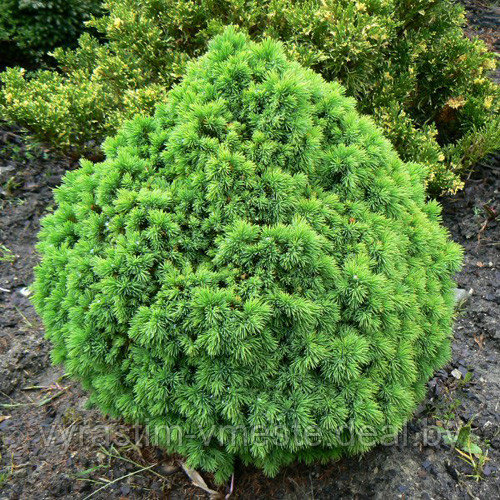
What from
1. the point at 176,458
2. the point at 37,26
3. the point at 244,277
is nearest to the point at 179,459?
the point at 176,458

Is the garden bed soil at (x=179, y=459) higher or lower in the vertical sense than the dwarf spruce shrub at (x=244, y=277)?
lower

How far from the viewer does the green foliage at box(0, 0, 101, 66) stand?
4.93 meters

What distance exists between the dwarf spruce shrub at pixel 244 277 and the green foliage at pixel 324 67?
3.84ft

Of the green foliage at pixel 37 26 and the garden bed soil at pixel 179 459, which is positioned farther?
the green foliage at pixel 37 26

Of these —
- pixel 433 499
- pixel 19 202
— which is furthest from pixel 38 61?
pixel 433 499

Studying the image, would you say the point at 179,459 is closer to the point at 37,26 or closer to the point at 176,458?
the point at 176,458

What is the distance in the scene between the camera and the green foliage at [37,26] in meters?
4.93

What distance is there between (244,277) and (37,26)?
179 inches

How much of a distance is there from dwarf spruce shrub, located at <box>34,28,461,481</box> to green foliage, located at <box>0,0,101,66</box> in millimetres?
3638

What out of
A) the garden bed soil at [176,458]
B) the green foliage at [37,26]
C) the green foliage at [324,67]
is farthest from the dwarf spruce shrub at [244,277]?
the green foliage at [37,26]

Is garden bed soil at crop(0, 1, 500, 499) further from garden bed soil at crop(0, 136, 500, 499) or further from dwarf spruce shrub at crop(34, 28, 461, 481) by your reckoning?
dwarf spruce shrub at crop(34, 28, 461, 481)

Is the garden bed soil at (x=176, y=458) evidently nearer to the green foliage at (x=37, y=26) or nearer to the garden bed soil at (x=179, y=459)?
the garden bed soil at (x=179, y=459)

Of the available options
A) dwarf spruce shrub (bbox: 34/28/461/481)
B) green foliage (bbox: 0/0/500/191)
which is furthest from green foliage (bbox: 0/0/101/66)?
dwarf spruce shrub (bbox: 34/28/461/481)

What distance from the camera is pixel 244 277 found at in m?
2.00
